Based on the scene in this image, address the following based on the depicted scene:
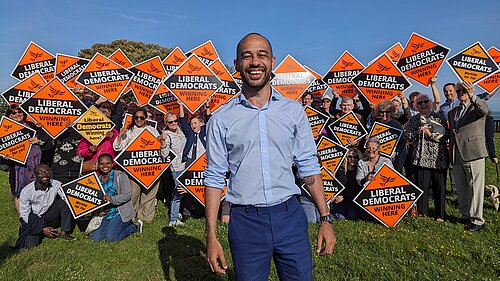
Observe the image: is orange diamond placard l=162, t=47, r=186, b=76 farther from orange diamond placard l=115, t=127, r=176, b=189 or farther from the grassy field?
the grassy field

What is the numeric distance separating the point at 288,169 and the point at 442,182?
5773 mm

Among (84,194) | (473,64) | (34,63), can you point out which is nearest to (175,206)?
(84,194)

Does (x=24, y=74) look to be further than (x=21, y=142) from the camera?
Yes

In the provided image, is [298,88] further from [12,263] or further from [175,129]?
[12,263]

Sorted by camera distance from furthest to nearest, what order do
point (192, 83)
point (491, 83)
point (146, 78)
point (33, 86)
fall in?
point (146, 78), point (33, 86), point (192, 83), point (491, 83)

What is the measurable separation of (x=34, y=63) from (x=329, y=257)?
843 centimetres

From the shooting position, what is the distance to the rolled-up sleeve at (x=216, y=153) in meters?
2.72

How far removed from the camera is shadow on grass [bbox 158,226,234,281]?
5.36 m

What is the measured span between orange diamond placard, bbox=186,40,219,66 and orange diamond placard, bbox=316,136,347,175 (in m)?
3.84

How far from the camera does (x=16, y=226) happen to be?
7797 mm

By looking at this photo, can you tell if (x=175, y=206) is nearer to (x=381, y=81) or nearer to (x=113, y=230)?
(x=113, y=230)

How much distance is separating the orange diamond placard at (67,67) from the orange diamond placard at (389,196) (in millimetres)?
7400

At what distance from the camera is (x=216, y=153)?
108 inches

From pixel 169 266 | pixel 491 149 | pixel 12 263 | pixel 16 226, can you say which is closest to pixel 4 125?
pixel 16 226
